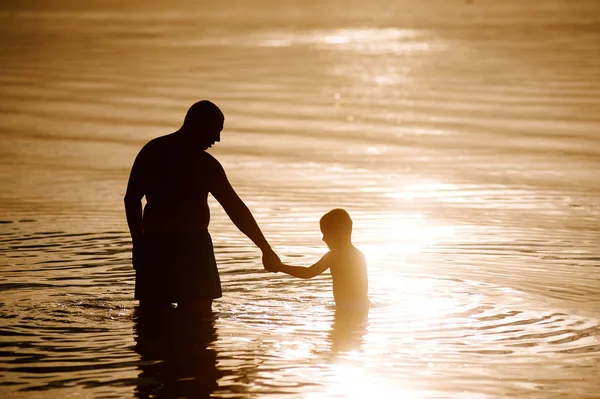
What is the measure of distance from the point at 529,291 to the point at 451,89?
14126 mm

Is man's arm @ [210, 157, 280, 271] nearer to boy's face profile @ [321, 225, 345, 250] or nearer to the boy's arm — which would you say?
the boy's arm

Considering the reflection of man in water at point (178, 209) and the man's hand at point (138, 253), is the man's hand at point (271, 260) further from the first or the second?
the man's hand at point (138, 253)

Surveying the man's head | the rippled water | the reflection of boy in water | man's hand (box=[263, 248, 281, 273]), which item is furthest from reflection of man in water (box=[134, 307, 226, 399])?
the man's head

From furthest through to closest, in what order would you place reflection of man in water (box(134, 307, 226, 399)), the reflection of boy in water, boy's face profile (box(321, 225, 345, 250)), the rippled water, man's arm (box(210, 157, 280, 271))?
boy's face profile (box(321, 225, 345, 250)) < the reflection of boy in water < man's arm (box(210, 157, 280, 271)) < the rippled water < reflection of man in water (box(134, 307, 226, 399))

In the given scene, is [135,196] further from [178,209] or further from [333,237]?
[333,237]

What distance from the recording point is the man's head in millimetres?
9023

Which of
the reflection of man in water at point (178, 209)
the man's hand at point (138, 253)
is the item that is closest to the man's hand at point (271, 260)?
the reflection of man in water at point (178, 209)

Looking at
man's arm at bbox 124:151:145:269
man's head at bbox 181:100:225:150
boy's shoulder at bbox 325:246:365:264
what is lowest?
boy's shoulder at bbox 325:246:365:264

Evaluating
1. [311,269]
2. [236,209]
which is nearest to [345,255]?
[311,269]

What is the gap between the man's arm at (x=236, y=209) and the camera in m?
9.13

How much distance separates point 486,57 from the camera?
95.5ft

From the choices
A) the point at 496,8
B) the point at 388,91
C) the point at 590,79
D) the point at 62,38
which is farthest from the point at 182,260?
the point at 496,8

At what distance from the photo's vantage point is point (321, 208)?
14328mm

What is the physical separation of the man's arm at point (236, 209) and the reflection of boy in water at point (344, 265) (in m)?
0.15
